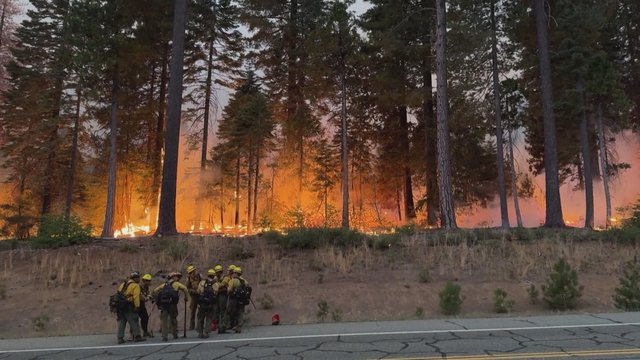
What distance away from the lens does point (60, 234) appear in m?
19.1

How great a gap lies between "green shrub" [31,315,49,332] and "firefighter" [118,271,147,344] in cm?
398

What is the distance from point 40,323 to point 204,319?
515cm

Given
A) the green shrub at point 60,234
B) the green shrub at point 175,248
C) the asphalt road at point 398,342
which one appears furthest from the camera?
the green shrub at point 60,234

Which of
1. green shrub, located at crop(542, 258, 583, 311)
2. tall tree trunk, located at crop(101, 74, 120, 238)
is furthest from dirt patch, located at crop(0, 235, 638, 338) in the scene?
tall tree trunk, located at crop(101, 74, 120, 238)

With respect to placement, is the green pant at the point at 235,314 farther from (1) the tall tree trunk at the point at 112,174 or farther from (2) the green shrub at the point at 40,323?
(1) the tall tree trunk at the point at 112,174

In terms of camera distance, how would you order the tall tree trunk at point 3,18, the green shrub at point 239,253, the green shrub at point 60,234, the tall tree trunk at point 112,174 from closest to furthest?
1. the green shrub at point 239,253
2. the green shrub at point 60,234
3. the tall tree trunk at point 112,174
4. the tall tree trunk at point 3,18

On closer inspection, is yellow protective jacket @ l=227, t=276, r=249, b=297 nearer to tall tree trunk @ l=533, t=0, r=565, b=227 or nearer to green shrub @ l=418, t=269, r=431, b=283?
green shrub @ l=418, t=269, r=431, b=283

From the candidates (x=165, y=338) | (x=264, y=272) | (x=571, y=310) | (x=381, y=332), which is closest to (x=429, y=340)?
(x=381, y=332)

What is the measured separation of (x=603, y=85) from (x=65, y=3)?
33368 millimetres

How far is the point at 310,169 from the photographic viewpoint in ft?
120

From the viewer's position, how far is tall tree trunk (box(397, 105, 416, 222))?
100 feet

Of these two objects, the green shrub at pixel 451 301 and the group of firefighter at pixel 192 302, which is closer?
the group of firefighter at pixel 192 302

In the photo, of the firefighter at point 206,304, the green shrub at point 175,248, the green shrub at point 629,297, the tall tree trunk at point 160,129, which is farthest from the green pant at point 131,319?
the tall tree trunk at point 160,129

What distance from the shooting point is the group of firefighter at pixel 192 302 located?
10.4 metres
